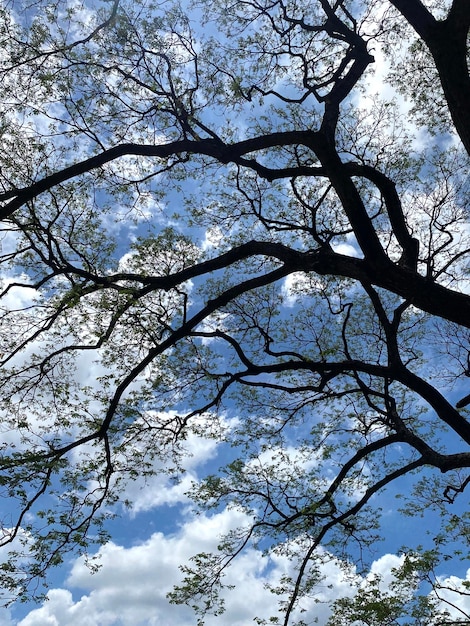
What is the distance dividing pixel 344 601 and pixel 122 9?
11.0 m

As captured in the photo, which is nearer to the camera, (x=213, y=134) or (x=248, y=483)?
(x=213, y=134)

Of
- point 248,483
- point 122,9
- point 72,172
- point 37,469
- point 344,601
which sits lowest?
point 344,601

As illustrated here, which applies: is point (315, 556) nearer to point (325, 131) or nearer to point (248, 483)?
point (248, 483)

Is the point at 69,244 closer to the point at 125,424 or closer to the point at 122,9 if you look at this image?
the point at 125,424

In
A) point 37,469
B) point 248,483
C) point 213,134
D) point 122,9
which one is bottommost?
point 37,469

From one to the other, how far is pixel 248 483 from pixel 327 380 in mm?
2568

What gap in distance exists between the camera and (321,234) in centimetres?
800

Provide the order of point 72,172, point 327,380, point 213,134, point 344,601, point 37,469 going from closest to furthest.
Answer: point 72,172 < point 37,469 < point 213,134 < point 327,380 < point 344,601

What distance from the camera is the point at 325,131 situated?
718cm

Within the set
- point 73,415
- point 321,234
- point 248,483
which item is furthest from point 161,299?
point 248,483

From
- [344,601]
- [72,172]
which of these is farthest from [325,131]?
[344,601]

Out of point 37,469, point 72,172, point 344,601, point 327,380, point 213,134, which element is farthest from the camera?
point 344,601

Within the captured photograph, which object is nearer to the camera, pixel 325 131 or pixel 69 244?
pixel 325 131

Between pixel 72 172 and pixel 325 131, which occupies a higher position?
pixel 325 131
